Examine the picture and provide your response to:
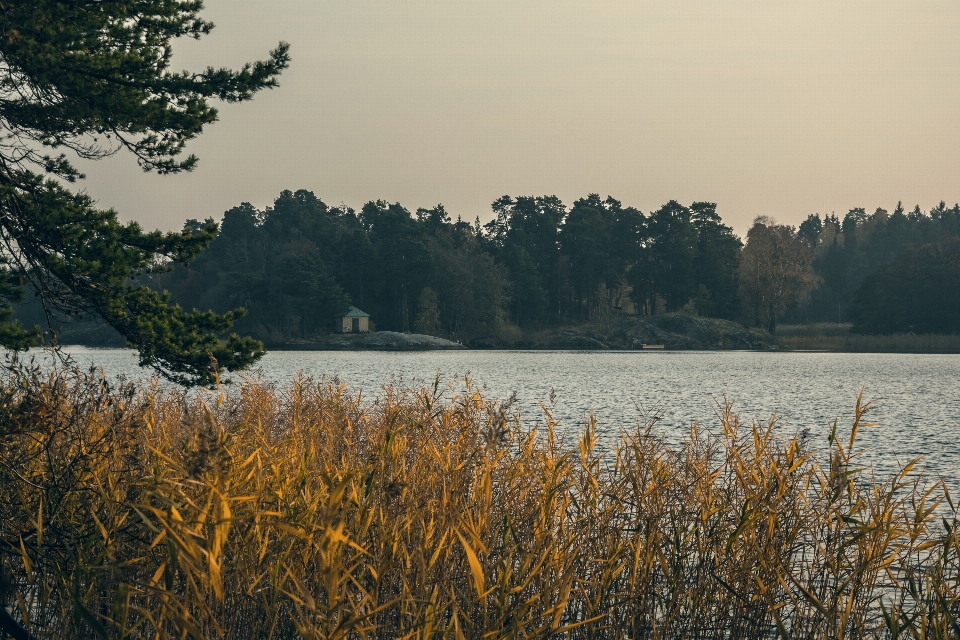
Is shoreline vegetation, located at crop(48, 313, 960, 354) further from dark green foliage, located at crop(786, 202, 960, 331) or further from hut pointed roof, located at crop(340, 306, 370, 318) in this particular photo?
dark green foliage, located at crop(786, 202, 960, 331)

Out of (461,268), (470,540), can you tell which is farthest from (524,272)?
(470,540)

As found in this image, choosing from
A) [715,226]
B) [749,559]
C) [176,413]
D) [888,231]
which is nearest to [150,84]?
[176,413]

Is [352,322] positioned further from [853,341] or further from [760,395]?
[760,395]

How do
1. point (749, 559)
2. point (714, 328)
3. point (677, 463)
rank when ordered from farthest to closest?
point (714, 328)
point (677, 463)
point (749, 559)

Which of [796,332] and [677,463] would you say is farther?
[796,332]

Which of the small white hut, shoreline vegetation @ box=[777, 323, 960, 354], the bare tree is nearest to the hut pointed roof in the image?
the small white hut

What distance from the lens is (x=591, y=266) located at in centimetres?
9862

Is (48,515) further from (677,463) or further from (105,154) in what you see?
(105,154)

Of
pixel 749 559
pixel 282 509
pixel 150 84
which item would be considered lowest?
pixel 749 559

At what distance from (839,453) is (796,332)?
9253cm

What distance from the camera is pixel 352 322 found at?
8544cm

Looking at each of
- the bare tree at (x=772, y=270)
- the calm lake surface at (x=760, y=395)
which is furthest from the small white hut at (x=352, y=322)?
the bare tree at (x=772, y=270)

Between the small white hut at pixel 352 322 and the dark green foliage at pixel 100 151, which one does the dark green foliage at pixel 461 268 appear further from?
the dark green foliage at pixel 100 151

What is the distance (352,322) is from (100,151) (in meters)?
75.7
